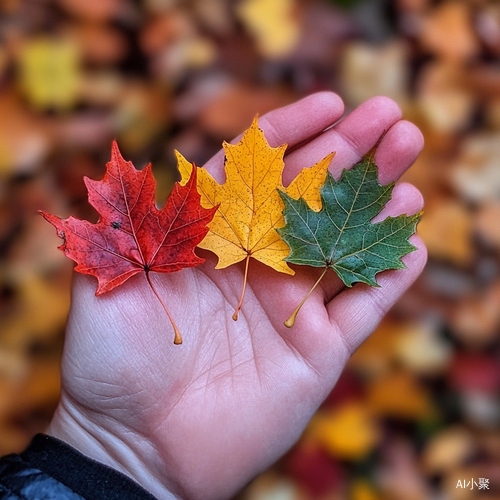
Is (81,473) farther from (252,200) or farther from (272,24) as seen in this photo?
(272,24)

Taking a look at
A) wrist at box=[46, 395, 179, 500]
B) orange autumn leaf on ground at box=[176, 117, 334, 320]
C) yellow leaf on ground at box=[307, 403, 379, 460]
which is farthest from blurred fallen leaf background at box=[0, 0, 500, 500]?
orange autumn leaf on ground at box=[176, 117, 334, 320]

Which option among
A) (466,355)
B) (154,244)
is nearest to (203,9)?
(154,244)

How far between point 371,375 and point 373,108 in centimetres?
101

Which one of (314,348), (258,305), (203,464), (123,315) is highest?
(123,315)

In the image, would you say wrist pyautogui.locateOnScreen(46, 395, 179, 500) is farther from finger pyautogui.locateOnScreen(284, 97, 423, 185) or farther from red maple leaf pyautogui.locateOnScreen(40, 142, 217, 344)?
finger pyautogui.locateOnScreen(284, 97, 423, 185)

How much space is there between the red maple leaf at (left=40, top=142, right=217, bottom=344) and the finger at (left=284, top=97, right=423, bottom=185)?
36cm

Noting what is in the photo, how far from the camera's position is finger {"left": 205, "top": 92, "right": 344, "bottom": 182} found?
155cm

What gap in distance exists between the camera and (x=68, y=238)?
4.33 feet

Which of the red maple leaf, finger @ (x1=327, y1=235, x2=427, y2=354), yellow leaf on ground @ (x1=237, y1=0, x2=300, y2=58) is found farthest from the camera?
yellow leaf on ground @ (x1=237, y1=0, x2=300, y2=58)

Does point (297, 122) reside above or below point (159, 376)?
above

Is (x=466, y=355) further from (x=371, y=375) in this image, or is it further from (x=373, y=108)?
(x=373, y=108)

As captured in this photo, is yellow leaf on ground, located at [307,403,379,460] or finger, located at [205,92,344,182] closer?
finger, located at [205,92,344,182]

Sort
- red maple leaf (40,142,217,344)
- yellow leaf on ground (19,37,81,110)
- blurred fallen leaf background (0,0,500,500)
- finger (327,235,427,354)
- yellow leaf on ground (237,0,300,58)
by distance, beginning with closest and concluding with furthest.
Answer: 1. red maple leaf (40,142,217,344)
2. finger (327,235,427,354)
3. blurred fallen leaf background (0,0,500,500)
4. yellow leaf on ground (19,37,81,110)
5. yellow leaf on ground (237,0,300,58)

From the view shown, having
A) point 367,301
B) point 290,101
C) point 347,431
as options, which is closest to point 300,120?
point 367,301
